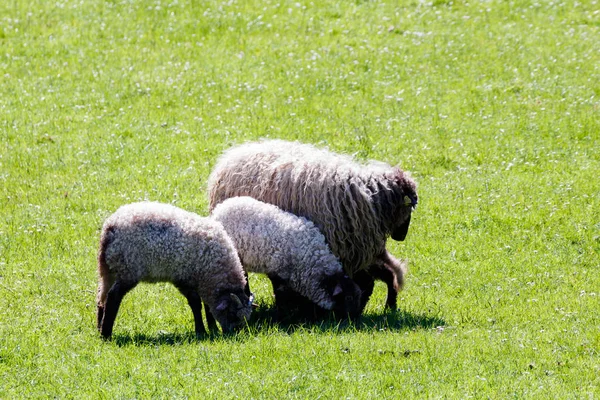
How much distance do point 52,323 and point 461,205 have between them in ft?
20.6

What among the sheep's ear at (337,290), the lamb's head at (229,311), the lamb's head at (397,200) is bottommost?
the lamb's head at (229,311)

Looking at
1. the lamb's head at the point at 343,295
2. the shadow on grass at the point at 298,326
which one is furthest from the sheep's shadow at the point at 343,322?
the lamb's head at the point at 343,295

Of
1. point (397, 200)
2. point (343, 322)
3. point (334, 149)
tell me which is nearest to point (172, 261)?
point (343, 322)

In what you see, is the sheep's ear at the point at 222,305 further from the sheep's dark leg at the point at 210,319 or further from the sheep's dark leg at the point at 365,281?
the sheep's dark leg at the point at 365,281

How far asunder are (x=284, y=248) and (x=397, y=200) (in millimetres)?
1622

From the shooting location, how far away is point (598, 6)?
21938 mm

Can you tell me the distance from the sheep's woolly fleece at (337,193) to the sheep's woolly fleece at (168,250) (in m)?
1.20

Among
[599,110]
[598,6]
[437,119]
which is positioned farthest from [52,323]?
[598,6]

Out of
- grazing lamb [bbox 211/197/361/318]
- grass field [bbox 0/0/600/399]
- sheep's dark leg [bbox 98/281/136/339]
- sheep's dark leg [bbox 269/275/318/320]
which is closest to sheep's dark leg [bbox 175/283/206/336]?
grass field [bbox 0/0/600/399]

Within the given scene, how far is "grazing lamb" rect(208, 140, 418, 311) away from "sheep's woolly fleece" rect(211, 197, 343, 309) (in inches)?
15.3

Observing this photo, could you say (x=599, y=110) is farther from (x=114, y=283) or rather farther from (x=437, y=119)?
(x=114, y=283)

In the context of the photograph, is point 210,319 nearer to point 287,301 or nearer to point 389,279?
point 287,301

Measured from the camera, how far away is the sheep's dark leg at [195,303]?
10383 mm

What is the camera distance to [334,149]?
15.9 m
